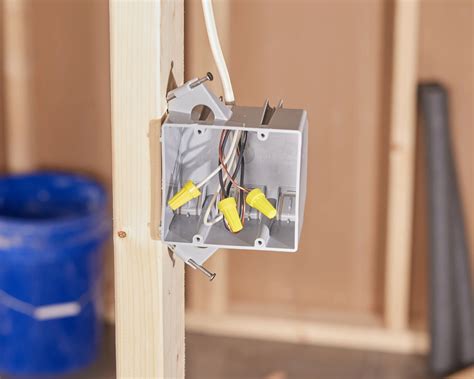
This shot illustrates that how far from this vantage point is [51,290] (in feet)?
7.29

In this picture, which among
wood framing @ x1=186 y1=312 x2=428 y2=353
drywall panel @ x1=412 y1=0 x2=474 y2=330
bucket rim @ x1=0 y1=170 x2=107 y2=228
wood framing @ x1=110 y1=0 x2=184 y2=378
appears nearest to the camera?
wood framing @ x1=110 y1=0 x2=184 y2=378

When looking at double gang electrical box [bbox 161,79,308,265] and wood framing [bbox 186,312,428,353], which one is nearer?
double gang electrical box [bbox 161,79,308,265]

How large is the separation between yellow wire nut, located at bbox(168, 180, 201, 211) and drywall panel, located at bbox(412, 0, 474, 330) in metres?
1.53

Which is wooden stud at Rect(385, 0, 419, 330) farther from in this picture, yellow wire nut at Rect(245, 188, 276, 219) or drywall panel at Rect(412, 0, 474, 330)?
yellow wire nut at Rect(245, 188, 276, 219)

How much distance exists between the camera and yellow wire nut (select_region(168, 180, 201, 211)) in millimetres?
867

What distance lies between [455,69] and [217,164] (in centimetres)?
153

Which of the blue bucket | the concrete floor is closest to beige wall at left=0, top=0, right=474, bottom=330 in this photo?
the concrete floor

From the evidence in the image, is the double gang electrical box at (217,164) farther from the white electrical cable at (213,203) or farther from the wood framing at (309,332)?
the wood framing at (309,332)

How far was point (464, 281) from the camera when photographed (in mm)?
2311

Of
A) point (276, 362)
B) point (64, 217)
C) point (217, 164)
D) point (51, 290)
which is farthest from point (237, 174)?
point (64, 217)

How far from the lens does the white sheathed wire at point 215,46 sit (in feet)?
2.80

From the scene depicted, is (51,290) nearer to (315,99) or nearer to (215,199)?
(315,99)

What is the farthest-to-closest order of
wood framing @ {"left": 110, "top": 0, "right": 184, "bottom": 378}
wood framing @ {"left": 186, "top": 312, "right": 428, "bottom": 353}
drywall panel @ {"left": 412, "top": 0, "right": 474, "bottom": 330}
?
wood framing @ {"left": 186, "top": 312, "right": 428, "bottom": 353}
drywall panel @ {"left": 412, "top": 0, "right": 474, "bottom": 330}
wood framing @ {"left": 110, "top": 0, "right": 184, "bottom": 378}

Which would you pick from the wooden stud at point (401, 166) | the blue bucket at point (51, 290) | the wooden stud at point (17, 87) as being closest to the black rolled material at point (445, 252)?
the wooden stud at point (401, 166)
